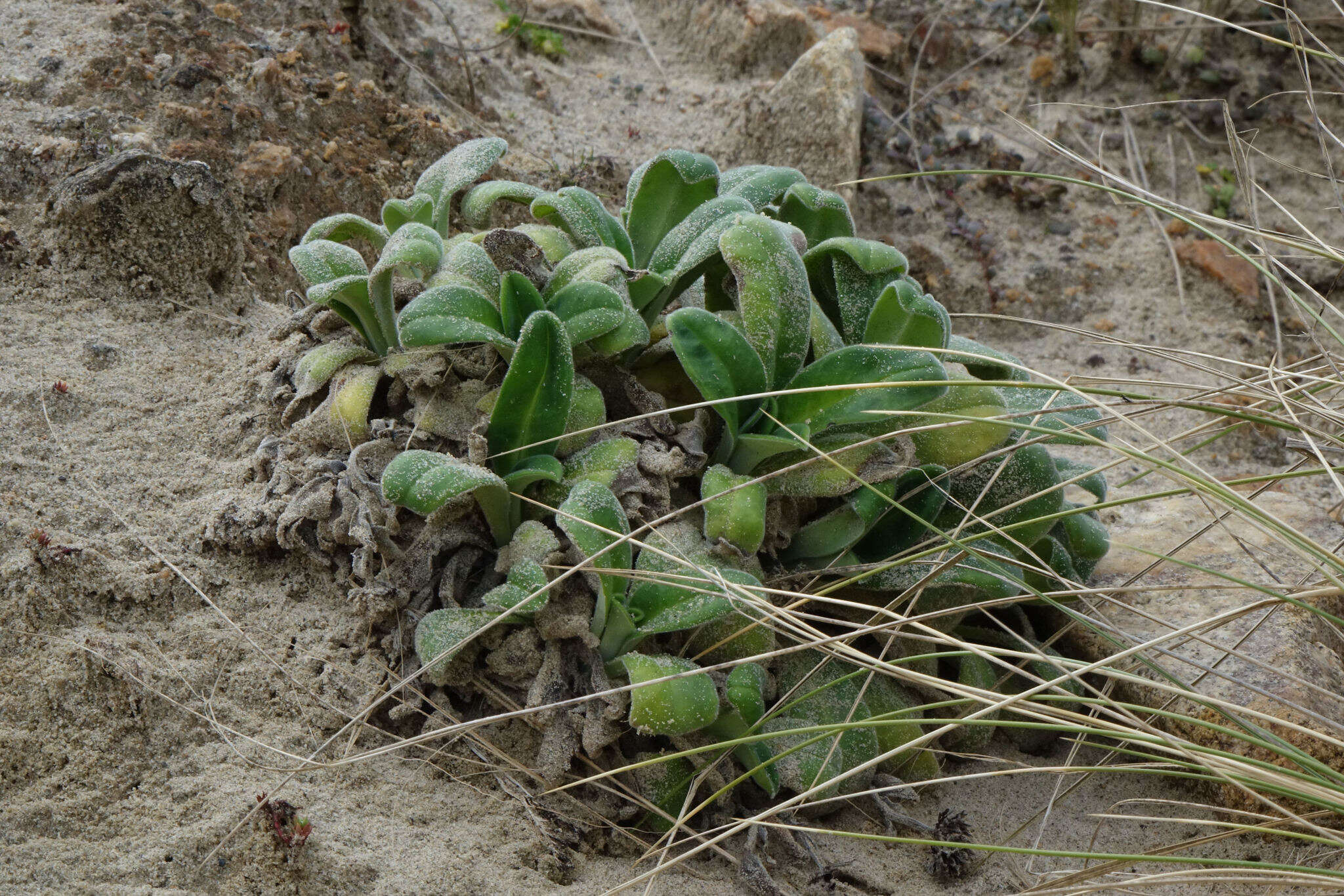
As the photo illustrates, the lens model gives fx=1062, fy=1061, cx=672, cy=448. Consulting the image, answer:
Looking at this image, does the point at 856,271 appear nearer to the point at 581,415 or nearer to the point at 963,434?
the point at 963,434

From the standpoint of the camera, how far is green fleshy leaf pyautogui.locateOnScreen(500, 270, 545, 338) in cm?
192

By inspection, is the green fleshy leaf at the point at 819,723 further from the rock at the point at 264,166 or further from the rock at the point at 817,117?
the rock at the point at 817,117

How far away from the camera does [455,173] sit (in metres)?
2.19

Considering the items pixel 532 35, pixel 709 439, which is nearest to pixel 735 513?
pixel 709 439

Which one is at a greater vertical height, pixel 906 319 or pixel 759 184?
pixel 759 184

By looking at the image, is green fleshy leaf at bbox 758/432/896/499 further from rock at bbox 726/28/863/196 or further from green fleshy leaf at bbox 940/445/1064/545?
rock at bbox 726/28/863/196

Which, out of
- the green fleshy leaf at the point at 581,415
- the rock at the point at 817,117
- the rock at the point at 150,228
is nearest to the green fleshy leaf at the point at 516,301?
the green fleshy leaf at the point at 581,415

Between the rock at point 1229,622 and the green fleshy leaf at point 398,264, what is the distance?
1339 mm

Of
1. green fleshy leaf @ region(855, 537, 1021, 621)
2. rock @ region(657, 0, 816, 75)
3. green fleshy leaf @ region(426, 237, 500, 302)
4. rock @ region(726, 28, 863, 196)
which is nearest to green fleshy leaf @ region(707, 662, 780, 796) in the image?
green fleshy leaf @ region(855, 537, 1021, 621)

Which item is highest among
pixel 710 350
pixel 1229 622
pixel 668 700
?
pixel 710 350

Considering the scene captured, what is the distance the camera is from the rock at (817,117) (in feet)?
11.5

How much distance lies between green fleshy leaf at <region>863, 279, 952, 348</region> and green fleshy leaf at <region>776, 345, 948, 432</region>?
0.08 meters

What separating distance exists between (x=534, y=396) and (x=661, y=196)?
2.12ft

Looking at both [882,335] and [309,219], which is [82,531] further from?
[882,335]
